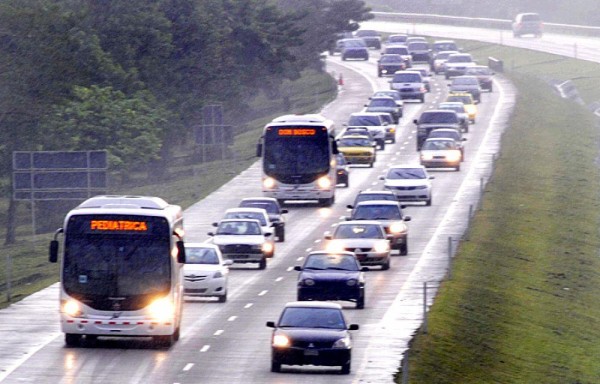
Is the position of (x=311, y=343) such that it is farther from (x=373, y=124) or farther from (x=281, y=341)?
(x=373, y=124)

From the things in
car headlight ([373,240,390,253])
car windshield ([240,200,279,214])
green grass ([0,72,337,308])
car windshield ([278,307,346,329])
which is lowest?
green grass ([0,72,337,308])

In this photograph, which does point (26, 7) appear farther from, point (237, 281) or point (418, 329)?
point (418, 329)

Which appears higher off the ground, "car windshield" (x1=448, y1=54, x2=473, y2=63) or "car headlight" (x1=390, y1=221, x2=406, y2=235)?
"car headlight" (x1=390, y1=221, x2=406, y2=235)

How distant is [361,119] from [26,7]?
62.1 feet

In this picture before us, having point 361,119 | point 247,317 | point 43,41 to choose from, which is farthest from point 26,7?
point 247,317

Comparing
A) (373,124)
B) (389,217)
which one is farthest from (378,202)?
(373,124)

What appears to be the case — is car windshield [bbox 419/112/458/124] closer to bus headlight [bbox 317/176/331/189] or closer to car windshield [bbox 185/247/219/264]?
bus headlight [bbox 317/176/331/189]

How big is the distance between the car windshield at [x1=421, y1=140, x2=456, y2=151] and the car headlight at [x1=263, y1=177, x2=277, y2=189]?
1467 centimetres

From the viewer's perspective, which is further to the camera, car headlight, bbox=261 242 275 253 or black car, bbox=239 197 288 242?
black car, bbox=239 197 288 242

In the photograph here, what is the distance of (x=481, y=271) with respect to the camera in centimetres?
5088

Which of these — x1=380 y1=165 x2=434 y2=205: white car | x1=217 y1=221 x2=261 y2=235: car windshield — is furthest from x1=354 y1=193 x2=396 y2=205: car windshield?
x1=217 y1=221 x2=261 y2=235: car windshield

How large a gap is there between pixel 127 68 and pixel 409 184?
28.4 m

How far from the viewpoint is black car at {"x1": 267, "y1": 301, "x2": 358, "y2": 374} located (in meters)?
30.0

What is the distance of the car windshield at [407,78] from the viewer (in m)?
106
